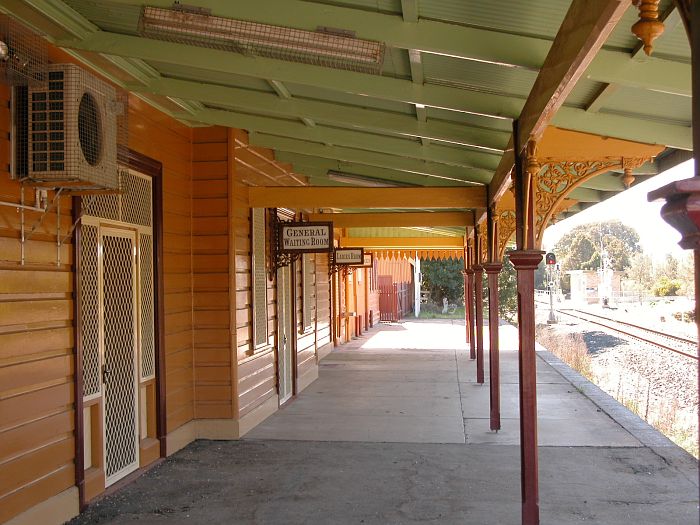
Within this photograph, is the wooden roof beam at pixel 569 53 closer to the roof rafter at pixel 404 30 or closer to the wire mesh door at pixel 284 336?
the roof rafter at pixel 404 30

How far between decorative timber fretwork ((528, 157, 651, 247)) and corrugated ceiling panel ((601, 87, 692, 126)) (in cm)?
34

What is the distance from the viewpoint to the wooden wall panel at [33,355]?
409cm

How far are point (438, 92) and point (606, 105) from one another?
46.9 inches

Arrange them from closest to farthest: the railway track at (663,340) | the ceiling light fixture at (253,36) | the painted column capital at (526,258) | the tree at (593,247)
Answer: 1. the ceiling light fixture at (253,36)
2. the painted column capital at (526,258)
3. the railway track at (663,340)
4. the tree at (593,247)

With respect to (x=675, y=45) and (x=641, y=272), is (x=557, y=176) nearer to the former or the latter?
(x=675, y=45)

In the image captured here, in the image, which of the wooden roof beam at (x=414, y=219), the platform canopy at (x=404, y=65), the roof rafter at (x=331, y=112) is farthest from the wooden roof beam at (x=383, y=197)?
the wooden roof beam at (x=414, y=219)

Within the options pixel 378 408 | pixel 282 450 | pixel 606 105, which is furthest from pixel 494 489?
pixel 378 408

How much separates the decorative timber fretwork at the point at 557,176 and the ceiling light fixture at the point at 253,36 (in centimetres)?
163

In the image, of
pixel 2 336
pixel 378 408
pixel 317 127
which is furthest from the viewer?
pixel 378 408

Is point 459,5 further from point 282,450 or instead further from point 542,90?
Result: point 282,450

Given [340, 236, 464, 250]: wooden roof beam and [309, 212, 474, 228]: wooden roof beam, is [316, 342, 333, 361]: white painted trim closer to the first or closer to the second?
[340, 236, 464, 250]: wooden roof beam

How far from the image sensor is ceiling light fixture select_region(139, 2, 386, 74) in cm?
393

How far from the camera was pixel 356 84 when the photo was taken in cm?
501

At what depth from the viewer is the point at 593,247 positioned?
91375 millimetres
